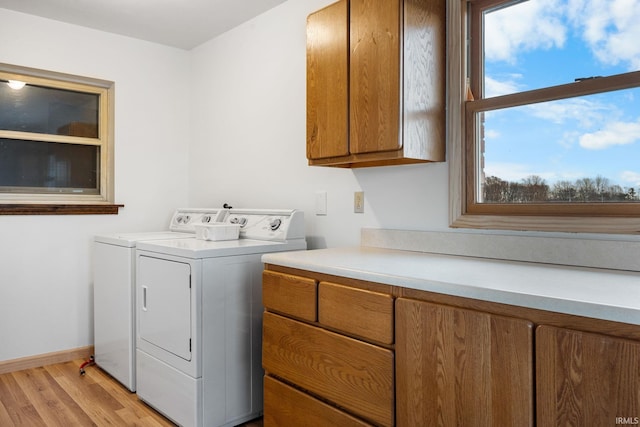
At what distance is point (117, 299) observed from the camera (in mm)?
2697

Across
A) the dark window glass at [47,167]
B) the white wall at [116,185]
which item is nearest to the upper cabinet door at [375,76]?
the white wall at [116,185]

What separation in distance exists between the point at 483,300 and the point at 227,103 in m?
2.63

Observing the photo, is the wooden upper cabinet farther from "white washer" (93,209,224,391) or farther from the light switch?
"white washer" (93,209,224,391)

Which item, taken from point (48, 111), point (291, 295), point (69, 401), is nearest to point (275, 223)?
point (291, 295)

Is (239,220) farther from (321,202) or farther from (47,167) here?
(47,167)

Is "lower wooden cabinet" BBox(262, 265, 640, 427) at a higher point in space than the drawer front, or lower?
higher

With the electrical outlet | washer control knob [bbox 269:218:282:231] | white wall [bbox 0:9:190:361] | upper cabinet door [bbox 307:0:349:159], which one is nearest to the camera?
upper cabinet door [bbox 307:0:349:159]

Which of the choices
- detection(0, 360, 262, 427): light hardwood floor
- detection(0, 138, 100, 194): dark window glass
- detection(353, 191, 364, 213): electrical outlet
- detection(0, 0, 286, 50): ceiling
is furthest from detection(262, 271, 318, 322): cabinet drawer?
detection(0, 138, 100, 194): dark window glass

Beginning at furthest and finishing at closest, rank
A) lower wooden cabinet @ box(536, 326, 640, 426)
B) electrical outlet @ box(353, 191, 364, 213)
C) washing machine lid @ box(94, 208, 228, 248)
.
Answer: washing machine lid @ box(94, 208, 228, 248), electrical outlet @ box(353, 191, 364, 213), lower wooden cabinet @ box(536, 326, 640, 426)

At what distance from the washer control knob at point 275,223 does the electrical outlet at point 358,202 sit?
1.39 ft

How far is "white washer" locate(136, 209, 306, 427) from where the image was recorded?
2.09 m

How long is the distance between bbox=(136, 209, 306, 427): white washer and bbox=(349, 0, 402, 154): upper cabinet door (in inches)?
28.3

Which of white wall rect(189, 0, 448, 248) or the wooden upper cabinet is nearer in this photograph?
the wooden upper cabinet

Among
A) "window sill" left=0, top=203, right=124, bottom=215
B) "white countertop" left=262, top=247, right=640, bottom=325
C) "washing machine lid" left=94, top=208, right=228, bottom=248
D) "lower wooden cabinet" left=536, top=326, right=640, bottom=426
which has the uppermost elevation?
"window sill" left=0, top=203, right=124, bottom=215
